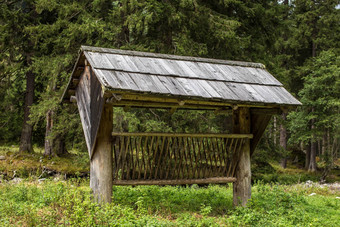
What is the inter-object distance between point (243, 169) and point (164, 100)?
2709 millimetres

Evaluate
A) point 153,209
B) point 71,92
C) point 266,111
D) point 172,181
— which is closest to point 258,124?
point 266,111

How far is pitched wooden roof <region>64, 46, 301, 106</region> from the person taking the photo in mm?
6793

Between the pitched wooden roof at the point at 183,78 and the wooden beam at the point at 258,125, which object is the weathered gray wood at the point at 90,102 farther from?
the wooden beam at the point at 258,125

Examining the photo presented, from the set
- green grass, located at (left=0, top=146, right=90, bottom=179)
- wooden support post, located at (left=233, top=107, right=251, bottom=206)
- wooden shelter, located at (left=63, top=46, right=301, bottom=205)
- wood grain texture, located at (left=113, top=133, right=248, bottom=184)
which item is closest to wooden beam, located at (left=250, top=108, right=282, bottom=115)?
wooden shelter, located at (left=63, top=46, right=301, bottom=205)

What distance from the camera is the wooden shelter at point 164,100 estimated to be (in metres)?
7.00

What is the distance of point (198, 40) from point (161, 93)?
10529mm

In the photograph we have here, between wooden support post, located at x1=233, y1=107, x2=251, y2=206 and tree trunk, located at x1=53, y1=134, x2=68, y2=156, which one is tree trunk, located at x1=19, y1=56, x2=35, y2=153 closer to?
tree trunk, located at x1=53, y1=134, x2=68, y2=156

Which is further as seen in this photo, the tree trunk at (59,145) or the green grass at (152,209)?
the tree trunk at (59,145)

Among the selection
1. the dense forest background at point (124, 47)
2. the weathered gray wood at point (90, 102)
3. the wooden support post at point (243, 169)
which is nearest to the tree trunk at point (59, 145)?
the dense forest background at point (124, 47)

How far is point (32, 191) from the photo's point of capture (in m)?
8.76

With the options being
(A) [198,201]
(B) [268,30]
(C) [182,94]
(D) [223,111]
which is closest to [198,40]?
(B) [268,30]

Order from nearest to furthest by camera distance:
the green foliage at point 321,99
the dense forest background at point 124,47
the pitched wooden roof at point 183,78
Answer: the pitched wooden roof at point 183,78, the dense forest background at point 124,47, the green foliage at point 321,99

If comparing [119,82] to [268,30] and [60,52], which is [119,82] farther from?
[268,30]

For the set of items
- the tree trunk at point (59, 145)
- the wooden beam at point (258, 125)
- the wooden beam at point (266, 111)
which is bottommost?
the tree trunk at point (59, 145)
